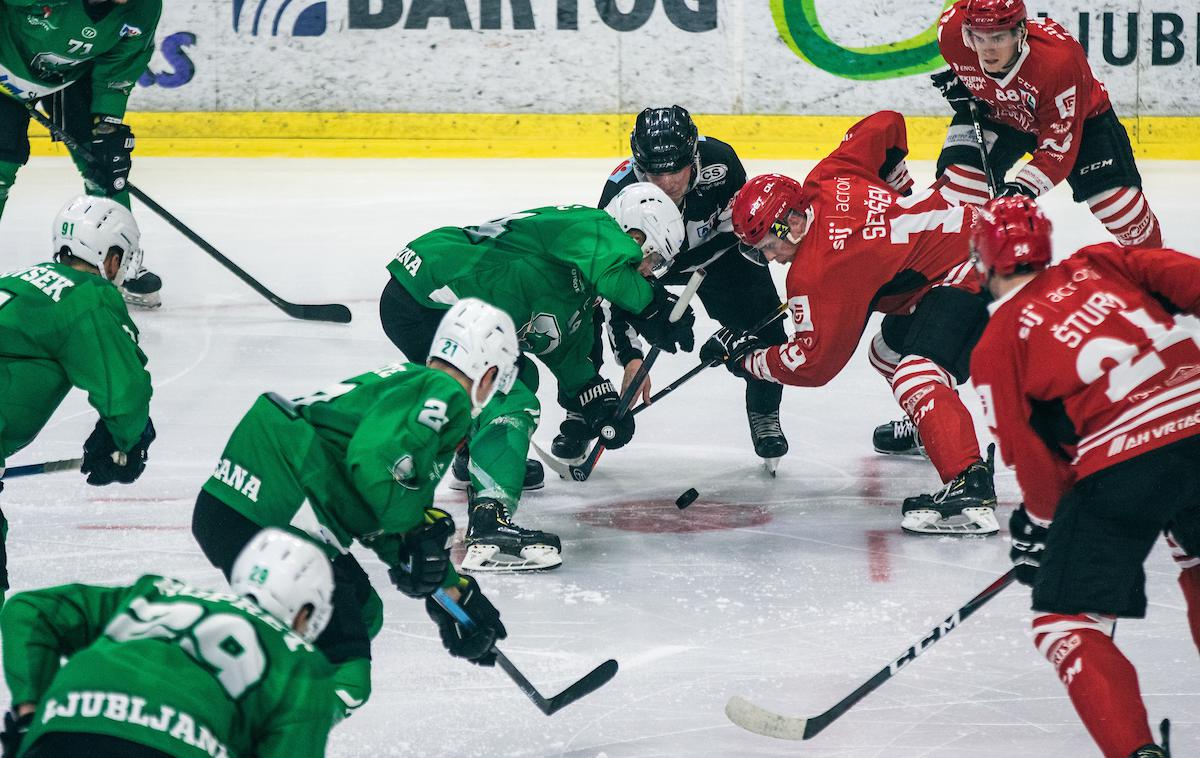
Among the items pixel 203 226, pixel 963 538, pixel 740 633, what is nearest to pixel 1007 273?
pixel 740 633

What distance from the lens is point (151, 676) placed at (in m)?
1.79

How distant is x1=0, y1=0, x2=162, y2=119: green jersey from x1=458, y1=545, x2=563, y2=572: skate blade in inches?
98.5

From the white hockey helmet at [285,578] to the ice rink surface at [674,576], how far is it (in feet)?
2.38

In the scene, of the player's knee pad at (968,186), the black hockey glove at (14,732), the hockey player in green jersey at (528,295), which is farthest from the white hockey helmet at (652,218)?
the black hockey glove at (14,732)

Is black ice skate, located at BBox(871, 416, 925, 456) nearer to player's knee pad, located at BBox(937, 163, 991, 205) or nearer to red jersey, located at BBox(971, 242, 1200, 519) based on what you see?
player's knee pad, located at BBox(937, 163, 991, 205)

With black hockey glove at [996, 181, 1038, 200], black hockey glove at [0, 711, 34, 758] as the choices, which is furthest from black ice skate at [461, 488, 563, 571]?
black hockey glove at [996, 181, 1038, 200]

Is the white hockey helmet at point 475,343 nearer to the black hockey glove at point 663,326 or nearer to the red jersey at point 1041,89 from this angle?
the black hockey glove at point 663,326

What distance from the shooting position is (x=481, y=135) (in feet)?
29.1

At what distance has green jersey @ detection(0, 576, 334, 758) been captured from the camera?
5.82 ft

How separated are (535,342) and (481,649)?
131 centimetres

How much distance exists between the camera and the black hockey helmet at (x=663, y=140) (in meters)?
4.07

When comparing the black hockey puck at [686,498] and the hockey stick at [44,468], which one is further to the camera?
the black hockey puck at [686,498]

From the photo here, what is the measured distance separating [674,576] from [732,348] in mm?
829

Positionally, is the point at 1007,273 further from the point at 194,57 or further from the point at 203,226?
the point at 194,57
